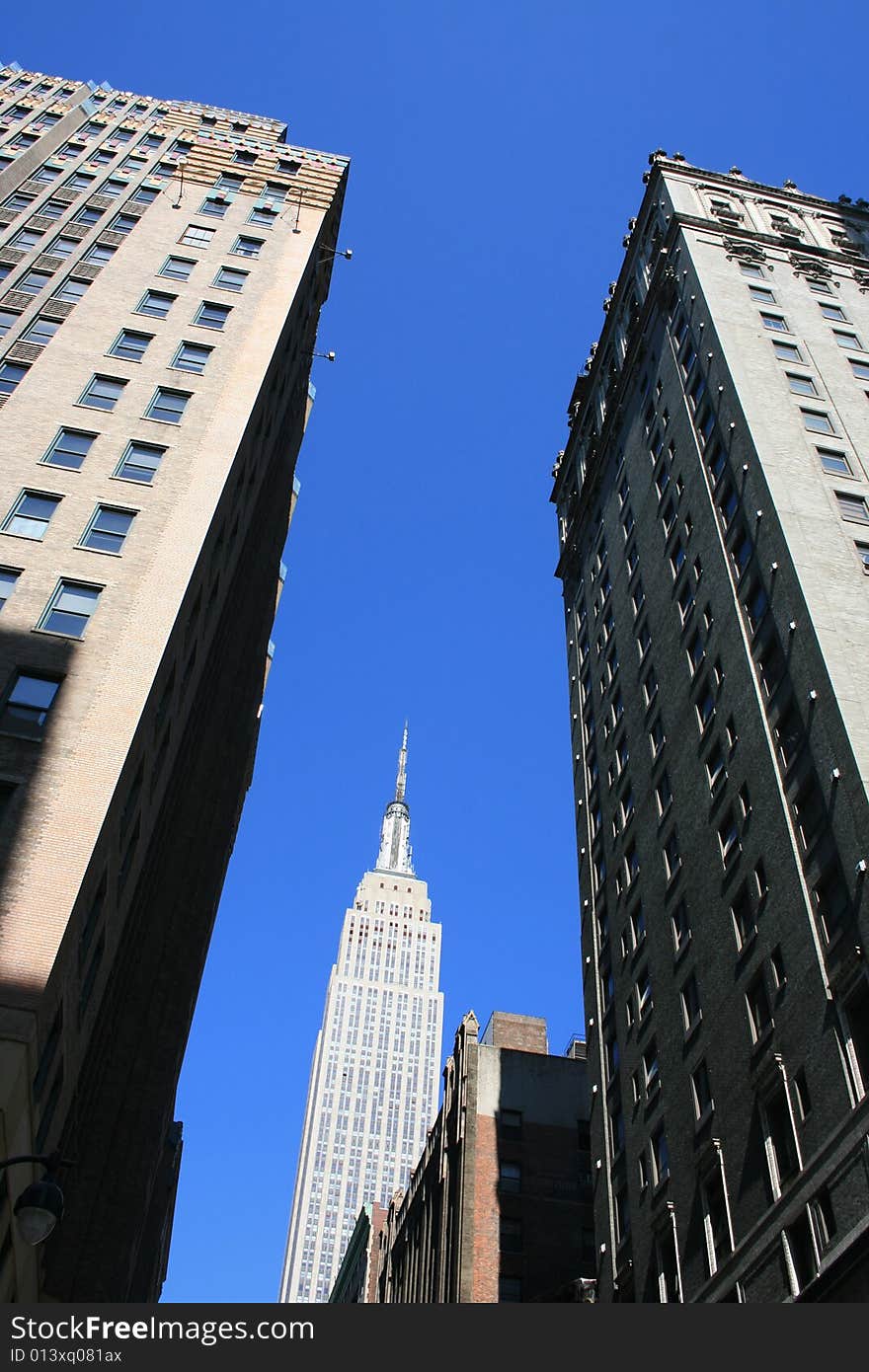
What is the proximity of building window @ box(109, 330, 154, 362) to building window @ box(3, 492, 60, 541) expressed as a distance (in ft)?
29.0

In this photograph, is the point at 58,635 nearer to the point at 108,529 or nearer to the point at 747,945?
the point at 108,529

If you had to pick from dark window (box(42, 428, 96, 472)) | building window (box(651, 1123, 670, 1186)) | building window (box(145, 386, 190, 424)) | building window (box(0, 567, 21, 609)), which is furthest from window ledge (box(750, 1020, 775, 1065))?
building window (box(145, 386, 190, 424))

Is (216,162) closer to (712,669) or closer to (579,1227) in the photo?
(712,669)

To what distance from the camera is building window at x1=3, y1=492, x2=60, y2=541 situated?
33062mm

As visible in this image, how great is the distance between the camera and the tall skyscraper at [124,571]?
26.7 m

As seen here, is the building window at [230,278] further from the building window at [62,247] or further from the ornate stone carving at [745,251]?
the ornate stone carving at [745,251]

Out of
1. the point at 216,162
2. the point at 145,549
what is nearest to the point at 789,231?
the point at 216,162

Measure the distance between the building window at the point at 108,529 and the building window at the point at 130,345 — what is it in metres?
8.94

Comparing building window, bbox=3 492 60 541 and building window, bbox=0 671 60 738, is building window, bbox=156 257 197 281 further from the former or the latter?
building window, bbox=0 671 60 738

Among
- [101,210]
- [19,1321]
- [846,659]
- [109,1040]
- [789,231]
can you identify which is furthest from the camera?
[789,231]

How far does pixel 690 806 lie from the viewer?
42.5m

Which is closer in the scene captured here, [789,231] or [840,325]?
[840,325]

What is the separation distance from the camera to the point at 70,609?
31.1 m

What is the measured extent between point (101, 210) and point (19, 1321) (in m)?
46.7
